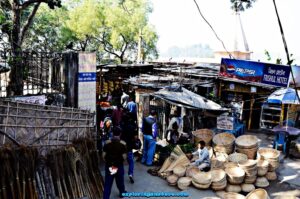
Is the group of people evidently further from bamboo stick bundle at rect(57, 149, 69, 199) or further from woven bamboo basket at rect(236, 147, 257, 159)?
woven bamboo basket at rect(236, 147, 257, 159)

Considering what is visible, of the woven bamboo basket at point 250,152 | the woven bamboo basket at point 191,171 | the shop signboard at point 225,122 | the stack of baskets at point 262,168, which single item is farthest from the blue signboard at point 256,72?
the woven bamboo basket at point 191,171

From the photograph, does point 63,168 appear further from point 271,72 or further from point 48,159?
point 271,72

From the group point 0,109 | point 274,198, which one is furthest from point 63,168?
point 274,198

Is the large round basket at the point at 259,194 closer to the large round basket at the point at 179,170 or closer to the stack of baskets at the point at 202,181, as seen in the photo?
the stack of baskets at the point at 202,181

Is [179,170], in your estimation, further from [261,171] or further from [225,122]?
[225,122]

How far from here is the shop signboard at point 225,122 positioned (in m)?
12.0

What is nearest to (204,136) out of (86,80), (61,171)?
(86,80)

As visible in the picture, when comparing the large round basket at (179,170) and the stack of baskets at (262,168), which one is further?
the stack of baskets at (262,168)

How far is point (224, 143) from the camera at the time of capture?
31.9 ft

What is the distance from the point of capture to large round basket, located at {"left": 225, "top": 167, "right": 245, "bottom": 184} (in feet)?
25.8

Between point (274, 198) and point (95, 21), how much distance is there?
84.6 ft

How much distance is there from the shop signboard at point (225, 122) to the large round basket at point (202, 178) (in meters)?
4.39

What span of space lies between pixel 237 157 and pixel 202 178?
5.72 ft

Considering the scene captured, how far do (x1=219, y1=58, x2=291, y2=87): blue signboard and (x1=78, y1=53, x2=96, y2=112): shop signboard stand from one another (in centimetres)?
755
